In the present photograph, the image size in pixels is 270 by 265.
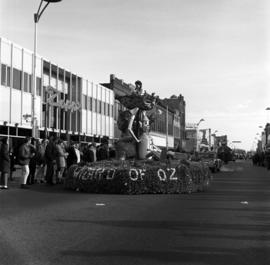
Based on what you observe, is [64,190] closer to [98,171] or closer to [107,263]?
[98,171]

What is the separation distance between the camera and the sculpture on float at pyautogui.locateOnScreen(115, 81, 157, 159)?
19297 mm

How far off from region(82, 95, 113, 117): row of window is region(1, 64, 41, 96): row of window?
9842mm

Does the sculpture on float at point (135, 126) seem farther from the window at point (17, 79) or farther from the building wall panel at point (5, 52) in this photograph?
the window at point (17, 79)

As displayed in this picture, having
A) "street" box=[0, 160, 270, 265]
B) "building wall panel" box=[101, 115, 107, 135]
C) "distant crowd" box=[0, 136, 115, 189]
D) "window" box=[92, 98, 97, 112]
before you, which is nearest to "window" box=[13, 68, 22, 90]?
"distant crowd" box=[0, 136, 115, 189]

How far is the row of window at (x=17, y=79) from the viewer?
3147 cm

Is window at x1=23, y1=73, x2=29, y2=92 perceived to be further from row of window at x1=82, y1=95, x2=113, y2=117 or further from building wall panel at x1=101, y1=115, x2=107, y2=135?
building wall panel at x1=101, y1=115, x2=107, y2=135

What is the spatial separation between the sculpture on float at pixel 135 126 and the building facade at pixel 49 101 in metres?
8.78

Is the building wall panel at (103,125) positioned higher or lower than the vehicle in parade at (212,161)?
higher

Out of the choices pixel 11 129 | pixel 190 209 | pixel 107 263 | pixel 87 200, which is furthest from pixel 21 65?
pixel 107 263

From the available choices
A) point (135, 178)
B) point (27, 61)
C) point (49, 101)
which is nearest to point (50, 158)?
point (135, 178)

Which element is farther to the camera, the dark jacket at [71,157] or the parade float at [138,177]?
the dark jacket at [71,157]

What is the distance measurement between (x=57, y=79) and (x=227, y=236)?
3504 centimetres

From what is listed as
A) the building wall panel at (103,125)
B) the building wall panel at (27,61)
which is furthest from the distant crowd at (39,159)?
the building wall panel at (103,125)

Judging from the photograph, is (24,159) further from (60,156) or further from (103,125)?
(103,125)
